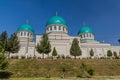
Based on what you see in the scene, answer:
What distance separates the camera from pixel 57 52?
43812 millimetres

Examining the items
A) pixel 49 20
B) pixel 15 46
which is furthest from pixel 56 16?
pixel 15 46

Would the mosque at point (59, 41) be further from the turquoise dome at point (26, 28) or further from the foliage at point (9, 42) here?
the foliage at point (9, 42)

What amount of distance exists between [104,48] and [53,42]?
16564mm

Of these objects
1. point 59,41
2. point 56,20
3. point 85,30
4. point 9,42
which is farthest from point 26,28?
point 85,30

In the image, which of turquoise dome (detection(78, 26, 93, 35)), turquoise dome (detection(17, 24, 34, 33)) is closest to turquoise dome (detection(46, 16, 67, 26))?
turquoise dome (detection(17, 24, 34, 33))

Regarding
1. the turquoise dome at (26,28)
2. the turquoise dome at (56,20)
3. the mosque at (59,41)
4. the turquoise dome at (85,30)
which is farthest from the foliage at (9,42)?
the turquoise dome at (85,30)

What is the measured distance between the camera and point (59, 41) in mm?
45906

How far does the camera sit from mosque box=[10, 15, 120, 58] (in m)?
45.2

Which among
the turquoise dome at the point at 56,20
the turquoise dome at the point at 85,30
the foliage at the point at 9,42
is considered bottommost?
the foliage at the point at 9,42

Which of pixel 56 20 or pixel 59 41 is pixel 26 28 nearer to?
pixel 56 20

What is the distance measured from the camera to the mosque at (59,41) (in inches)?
1779

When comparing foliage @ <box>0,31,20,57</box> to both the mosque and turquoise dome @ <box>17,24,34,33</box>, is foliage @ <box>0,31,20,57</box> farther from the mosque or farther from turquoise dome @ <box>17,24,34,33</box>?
turquoise dome @ <box>17,24,34,33</box>

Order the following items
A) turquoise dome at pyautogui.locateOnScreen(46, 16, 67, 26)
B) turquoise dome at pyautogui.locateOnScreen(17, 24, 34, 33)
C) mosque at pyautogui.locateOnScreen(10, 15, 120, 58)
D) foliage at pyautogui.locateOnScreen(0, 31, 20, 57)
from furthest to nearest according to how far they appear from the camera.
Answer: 1. turquoise dome at pyautogui.locateOnScreen(17, 24, 34, 33)
2. turquoise dome at pyautogui.locateOnScreen(46, 16, 67, 26)
3. mosque at pyautogui.locateOnScreen(10, 15, 120, 58)
4. foliage at pyautogui.locateOnScreen(0, 31, 20, 57)

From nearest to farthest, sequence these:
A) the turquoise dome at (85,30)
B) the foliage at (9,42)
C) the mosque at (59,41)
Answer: the foliage at (9,42) → the mosque at (59,41) → the turquoise dome at (85,30)
